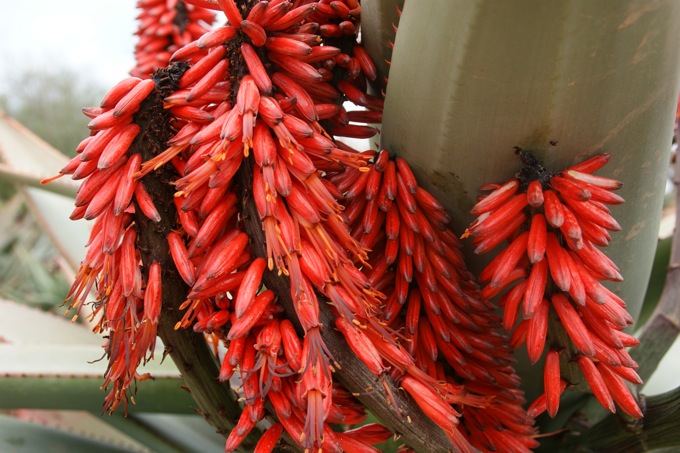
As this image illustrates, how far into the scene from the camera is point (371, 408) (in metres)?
0.86

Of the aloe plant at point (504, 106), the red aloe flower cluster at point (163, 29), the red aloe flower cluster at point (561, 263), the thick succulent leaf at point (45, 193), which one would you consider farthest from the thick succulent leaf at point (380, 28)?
the thick succulent leaf at point (45, 193)

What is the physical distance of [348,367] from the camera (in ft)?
2.79

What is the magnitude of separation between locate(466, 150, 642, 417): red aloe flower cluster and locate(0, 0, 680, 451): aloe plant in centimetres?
4

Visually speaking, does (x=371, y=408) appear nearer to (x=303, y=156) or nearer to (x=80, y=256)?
(x=303, y=156)

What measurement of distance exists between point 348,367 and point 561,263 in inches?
10.7

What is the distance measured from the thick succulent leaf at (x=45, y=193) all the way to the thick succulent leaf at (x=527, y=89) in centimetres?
115

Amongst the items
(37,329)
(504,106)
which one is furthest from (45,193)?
(504,106)

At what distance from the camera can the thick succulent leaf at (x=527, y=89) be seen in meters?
0.77

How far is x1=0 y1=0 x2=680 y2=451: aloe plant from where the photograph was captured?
0.78 metres

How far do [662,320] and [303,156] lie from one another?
2.73 ft

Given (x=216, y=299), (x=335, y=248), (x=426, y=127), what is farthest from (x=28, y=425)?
(x=426, y=127)

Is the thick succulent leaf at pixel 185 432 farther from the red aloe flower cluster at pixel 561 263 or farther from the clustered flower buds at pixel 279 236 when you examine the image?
the red aloe flower cluster at pixel 561 263

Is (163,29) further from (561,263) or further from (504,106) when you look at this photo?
(561,263)

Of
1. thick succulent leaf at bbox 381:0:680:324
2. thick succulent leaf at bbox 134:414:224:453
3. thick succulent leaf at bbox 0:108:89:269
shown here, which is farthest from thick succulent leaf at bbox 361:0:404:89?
thick succulent leaf at bbox 0:108:89:269
